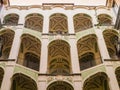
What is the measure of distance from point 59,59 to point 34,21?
5.27m

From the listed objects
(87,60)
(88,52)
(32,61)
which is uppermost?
(88,52)

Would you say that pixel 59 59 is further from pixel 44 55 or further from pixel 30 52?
pixel 44 55

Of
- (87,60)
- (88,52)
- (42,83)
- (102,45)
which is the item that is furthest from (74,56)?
(88,52)

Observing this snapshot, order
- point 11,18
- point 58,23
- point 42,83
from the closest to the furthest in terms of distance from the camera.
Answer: point 42,83 < point 58,23 < point 11,18

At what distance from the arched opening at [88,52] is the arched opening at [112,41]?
1.48 metres

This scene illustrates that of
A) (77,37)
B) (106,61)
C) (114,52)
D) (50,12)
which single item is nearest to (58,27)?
(50,12)

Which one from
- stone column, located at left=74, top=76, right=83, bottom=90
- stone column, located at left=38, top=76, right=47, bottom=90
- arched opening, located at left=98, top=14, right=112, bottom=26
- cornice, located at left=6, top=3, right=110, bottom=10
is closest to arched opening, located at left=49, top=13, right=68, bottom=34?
cornice, located at left=6, top=3, right=110, bottom=10


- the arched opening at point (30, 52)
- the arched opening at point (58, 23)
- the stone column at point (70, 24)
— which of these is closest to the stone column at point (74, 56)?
the stone column at point (70, 24)

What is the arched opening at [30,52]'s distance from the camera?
83.6 feet

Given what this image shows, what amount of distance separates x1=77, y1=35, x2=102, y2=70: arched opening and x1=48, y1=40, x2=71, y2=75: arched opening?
1399 millimetres

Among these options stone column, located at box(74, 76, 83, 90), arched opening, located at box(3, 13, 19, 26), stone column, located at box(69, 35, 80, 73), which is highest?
arched opening, located at box(3, 13, 19, 26)

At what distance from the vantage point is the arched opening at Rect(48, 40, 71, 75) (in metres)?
25.6

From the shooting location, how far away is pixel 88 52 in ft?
86.7

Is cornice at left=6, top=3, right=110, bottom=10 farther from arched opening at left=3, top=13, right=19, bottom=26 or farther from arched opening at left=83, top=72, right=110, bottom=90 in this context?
arched opening at left=83, top=72, right=110, bottom=90
